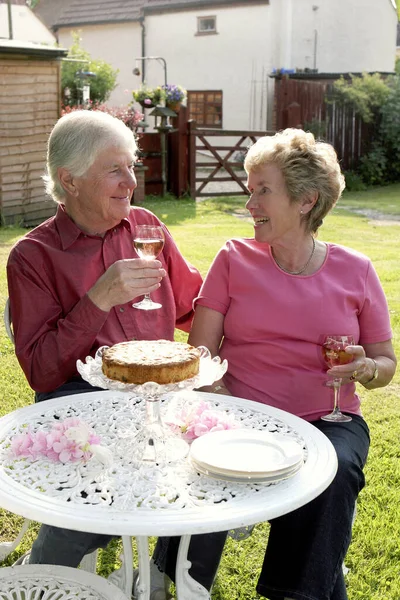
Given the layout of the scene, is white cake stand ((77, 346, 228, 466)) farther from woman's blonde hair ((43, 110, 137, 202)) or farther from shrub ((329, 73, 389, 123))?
shrub ((329, 73, 389, 123))

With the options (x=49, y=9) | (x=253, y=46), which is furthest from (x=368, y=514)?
(x=49, y=9)

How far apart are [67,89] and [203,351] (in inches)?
704

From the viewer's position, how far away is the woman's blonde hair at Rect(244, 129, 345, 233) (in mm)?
2764

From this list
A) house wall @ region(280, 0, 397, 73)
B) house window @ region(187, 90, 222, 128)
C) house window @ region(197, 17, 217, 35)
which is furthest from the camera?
house window @ region(187, 90, 222, 128)

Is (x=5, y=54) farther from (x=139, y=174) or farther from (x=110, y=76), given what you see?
(x=110, y=76)

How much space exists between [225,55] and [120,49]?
4.16 meters

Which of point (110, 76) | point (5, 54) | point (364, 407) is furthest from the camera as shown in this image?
point (110, 76)

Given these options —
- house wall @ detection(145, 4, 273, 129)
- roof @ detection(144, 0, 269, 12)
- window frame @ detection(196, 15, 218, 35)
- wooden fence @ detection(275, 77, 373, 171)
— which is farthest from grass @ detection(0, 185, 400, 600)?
window frame @ detection(196, 15, 218, 35)

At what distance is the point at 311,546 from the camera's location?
2.16 meters

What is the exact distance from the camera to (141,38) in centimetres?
2384

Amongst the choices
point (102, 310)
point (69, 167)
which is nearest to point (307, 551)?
point (102, 310)

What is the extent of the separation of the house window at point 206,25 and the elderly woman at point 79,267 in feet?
68.6

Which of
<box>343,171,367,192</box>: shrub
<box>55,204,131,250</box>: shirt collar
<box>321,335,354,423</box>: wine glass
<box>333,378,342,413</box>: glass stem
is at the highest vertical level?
<box>55,204,131,250</box>: shirt collar

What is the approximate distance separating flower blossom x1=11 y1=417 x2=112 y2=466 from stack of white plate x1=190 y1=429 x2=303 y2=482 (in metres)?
0.26
